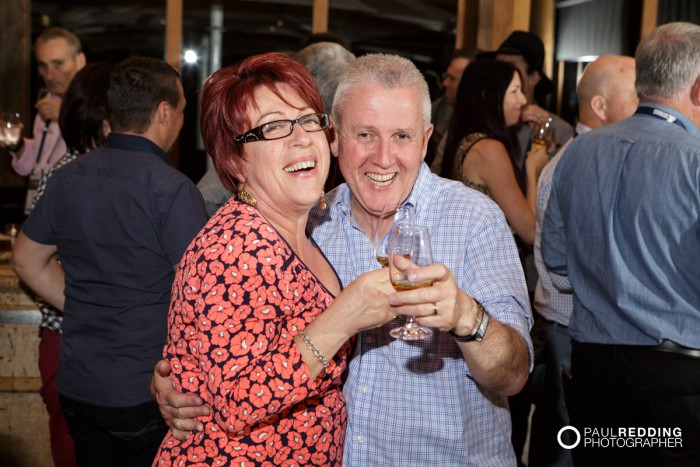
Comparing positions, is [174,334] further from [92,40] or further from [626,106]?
[92,40]

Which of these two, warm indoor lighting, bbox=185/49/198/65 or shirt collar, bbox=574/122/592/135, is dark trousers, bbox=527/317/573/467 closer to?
shirt collar, bbox=574/122/592/135

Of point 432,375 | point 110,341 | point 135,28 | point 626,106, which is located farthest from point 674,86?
point 135,28

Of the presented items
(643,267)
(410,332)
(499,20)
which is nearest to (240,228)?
(410,332)

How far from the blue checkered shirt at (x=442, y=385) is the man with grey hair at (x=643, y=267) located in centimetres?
95

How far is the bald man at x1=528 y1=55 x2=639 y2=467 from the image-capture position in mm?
3727

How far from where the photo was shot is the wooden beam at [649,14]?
7.48m

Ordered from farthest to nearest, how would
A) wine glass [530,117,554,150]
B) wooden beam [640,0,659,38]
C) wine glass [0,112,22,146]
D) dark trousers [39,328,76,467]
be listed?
wooden beam [640,0,659,38]
wine glass [0,112,22,146]
wine glass [530,117,554,150]
dark trousers [39,328,76,467]

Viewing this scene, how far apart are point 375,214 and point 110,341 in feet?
4.05

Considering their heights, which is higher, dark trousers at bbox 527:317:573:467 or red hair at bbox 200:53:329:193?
red hair at bbox 200:53:329:193

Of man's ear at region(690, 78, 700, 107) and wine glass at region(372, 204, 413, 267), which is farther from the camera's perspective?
man's ear at region(690, 78, 700, 107)

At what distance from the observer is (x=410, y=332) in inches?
68.5

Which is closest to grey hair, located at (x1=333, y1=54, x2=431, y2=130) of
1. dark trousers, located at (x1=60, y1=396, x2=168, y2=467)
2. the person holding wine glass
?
dark trousers, located at (x1=60, y1=396, x2=168, y2=467)

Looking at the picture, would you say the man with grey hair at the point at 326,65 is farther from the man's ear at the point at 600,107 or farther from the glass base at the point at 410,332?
the glass base at the point at 410,332

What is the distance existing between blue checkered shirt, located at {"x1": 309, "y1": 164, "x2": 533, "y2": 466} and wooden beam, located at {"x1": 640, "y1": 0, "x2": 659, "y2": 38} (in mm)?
6193
